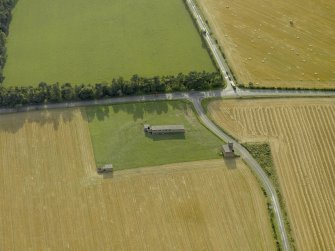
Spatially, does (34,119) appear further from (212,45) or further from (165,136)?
(212,45)

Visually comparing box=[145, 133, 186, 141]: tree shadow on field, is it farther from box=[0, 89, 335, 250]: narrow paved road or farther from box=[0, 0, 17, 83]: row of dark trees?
box=[0, 0, 17, 83]: row of dark trees

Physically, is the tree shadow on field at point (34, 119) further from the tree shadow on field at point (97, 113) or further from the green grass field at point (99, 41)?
the green grass field at point (99, 41)

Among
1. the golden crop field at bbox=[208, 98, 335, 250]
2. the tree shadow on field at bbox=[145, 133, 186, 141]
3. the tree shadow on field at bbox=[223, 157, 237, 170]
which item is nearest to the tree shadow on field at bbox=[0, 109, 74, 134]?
the tree shadow on field at bbox=[145, 133, 186, 141]

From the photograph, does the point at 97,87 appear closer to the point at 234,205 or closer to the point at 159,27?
the point at 159,27

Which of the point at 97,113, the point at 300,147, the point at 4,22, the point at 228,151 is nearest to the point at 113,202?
the point at 97,113

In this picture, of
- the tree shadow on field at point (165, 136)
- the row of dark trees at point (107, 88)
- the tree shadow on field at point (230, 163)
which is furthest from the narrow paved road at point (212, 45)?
the tree shadow on field at point (230, 163)

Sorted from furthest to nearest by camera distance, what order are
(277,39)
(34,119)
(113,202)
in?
1. (277,39)
2. (34,119)
3. (113,202)

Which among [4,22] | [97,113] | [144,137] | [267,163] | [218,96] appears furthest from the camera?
[4,22]
